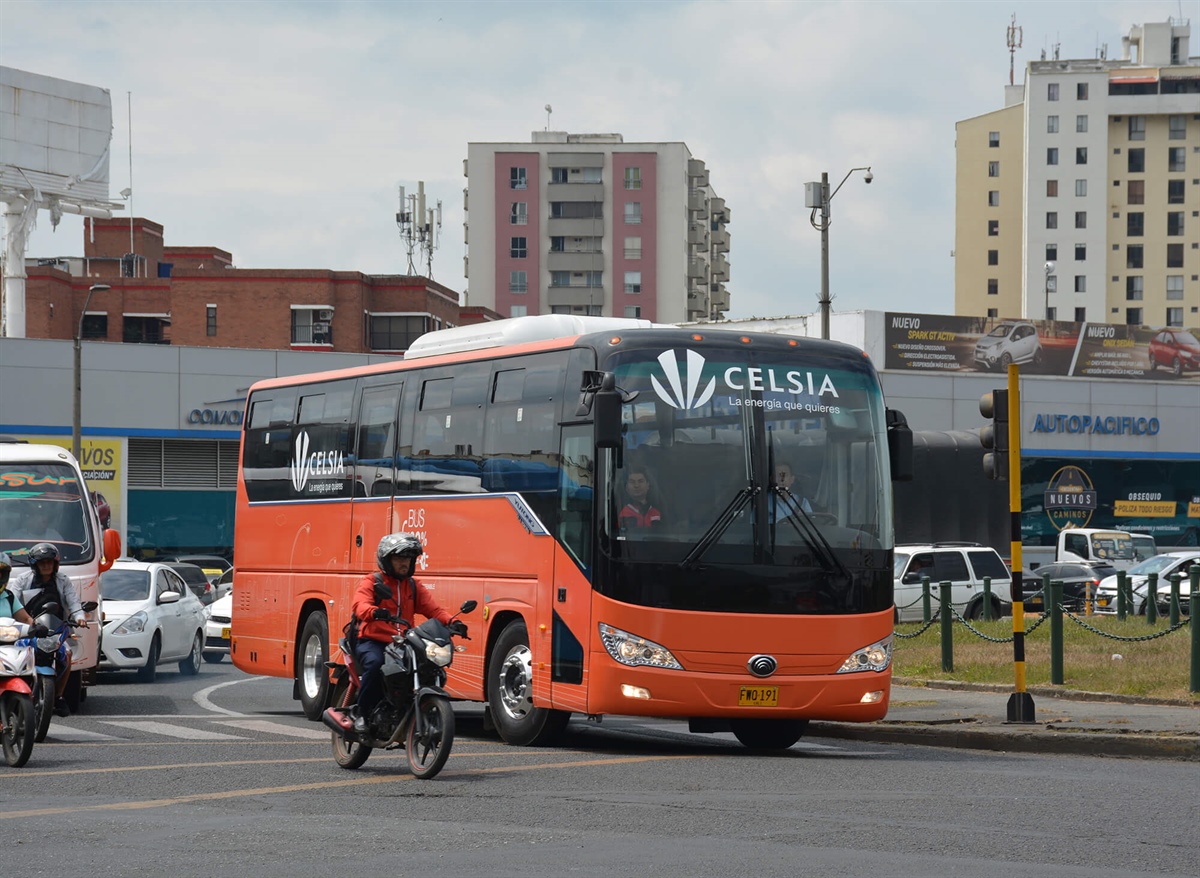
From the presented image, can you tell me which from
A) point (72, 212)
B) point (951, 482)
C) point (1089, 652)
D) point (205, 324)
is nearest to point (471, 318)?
point (205, 324)

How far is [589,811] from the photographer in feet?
32.5

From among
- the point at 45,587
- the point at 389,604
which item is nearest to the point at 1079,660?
the point at 389,604

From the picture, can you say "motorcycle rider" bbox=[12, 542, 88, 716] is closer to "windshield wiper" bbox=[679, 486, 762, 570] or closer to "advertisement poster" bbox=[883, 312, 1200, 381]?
"windshield wiper" bbox=[679, 486, 762, 570]

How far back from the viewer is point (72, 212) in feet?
220

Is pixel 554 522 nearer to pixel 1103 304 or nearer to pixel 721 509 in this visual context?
pixel 721 509

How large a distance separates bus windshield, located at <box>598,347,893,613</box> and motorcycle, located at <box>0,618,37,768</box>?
4.32 m

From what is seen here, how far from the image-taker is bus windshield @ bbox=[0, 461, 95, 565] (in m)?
18.8

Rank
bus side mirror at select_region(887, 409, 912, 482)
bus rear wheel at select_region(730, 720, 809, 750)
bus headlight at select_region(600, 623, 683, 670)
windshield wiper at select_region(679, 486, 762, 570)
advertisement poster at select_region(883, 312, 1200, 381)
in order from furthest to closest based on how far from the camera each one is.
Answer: advertisement poster at select_region(883, 312, 1200, 381), bus rear wheel at select_region(730, 720, 809, 750), bus side mirror at select_region(887, 409, 912, 482), windshield wiper at select_region(679, 486, 762, 570), bus headlight at select_region(600, 623, 683, 670)

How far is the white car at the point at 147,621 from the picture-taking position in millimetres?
22609

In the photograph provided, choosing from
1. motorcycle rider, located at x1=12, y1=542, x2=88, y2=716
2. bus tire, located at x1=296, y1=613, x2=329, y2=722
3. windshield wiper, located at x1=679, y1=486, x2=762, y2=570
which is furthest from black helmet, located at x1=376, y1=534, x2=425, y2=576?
bus tire, located at x1=296, y1=613, x2=329, y2=722

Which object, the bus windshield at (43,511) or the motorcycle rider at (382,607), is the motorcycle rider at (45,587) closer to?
the bus windshield at (43,511)

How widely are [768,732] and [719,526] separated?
2.33m

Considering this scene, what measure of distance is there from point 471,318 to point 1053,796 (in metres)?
78.8

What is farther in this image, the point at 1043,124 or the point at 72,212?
the point at 1043,124
